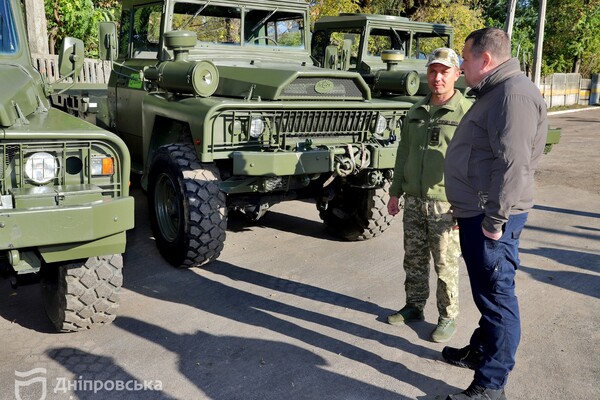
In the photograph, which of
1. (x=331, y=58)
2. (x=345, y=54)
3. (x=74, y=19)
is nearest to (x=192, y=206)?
(x=331, y=58)

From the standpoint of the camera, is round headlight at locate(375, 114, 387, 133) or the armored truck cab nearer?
round headlight at locate(375, 114, 387, 133)

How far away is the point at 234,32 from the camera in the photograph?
6125 mm

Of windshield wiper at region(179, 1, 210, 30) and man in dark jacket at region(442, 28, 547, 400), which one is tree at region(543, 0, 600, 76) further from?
man in dark jacket at region(442, 28, 547, 400)

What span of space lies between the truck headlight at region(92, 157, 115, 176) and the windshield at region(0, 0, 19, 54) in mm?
1467

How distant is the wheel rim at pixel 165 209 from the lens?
17.4 ft

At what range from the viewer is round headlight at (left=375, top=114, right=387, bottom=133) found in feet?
18.2

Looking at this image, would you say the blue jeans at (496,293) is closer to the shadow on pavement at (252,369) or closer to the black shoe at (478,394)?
the black shoe at (478,394)

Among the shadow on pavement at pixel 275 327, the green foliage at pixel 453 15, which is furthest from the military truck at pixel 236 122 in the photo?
the green foliage at pixel 453 15

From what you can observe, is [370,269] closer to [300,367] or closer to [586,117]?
[300,367]

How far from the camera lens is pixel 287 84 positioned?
5047 mm

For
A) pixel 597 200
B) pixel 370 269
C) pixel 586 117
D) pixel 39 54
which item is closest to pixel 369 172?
pixel 370 269

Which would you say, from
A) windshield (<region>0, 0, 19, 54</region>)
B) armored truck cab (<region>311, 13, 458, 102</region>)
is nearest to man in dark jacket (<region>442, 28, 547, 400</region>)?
windshield (<region>0, 0, 19, 54</region>)

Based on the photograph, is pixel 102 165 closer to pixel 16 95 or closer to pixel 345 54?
pixel 16 95

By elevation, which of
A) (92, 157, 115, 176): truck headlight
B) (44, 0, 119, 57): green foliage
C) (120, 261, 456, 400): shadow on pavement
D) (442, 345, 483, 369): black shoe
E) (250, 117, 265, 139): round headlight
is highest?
(44, 0, 119, 57): green foliage
